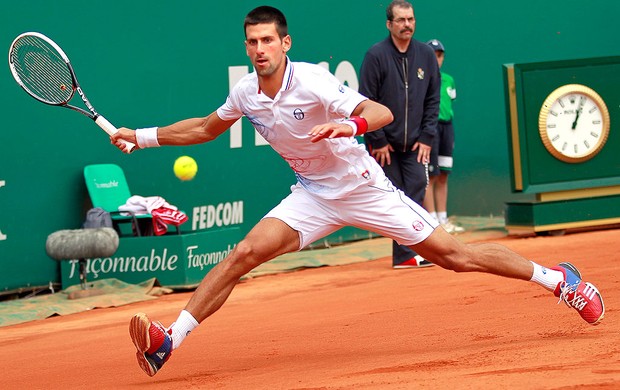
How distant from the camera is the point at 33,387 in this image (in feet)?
16.7

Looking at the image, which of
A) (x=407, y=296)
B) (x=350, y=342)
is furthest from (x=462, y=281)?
(x=350, y=342)

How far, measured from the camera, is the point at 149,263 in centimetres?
845

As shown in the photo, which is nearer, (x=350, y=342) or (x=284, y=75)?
(x=284, y=75)

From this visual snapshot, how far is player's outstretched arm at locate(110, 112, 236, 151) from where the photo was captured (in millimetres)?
5340

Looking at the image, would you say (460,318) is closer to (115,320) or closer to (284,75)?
(284,75)

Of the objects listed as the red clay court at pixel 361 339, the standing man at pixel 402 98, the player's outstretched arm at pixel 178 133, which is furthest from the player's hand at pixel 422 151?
the player's outstretched arm at pixel 178 133

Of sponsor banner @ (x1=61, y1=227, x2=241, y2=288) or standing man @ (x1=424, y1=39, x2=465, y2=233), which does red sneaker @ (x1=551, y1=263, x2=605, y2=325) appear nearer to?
sponsor banner @ (x1=61, y1=227, x2=241, y2=288)

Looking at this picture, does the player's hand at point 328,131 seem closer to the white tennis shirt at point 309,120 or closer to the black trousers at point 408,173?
the white tennis shirt at point 309,120

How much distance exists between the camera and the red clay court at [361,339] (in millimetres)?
4508

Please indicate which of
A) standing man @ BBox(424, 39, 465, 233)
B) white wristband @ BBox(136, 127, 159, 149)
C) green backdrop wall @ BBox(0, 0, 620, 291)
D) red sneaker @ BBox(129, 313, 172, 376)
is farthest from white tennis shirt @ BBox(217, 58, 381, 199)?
standing man @ BBox(424, 39, 465, 233)

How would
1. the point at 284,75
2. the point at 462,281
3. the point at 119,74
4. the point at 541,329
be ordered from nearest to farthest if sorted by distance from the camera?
the point at 284,75 < the point at 541,329 < the point at 462,281 < the point at 119,74

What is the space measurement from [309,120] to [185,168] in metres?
4.12

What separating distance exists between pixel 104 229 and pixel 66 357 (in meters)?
2.20

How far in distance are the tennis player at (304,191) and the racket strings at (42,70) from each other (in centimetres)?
73
